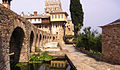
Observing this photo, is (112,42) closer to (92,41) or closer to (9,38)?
(92,41)

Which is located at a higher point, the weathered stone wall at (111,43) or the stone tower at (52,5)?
the stone tower at (52,5)

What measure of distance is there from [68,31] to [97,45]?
37127 mm

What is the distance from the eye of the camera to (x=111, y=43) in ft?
35.8

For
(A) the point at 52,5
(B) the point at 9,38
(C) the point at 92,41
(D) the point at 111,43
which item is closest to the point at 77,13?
(C) the point at 92,41

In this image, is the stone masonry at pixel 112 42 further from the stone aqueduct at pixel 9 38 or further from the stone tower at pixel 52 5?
the stone tower at pixel 52 5

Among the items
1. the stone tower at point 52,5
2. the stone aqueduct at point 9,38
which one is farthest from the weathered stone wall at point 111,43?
the stone tower at point 52,5

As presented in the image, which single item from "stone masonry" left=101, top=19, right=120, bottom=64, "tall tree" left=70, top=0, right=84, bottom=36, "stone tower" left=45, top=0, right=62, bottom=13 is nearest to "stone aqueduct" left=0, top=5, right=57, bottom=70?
"stone masonry" left=101, top=19, right=120, bottom=64

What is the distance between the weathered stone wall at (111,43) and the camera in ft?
33.4

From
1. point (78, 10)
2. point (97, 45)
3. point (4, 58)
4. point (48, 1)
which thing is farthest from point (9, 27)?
point (48, 1)

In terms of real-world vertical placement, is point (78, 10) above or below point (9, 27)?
above

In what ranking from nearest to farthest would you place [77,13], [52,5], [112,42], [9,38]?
[9,38]
[112,42]
[77,13]
[52,5]

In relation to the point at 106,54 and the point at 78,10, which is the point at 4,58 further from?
the point at 78,10

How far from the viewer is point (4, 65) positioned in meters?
8.35

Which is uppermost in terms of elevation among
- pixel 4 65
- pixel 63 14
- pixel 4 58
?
pixel 63 14
